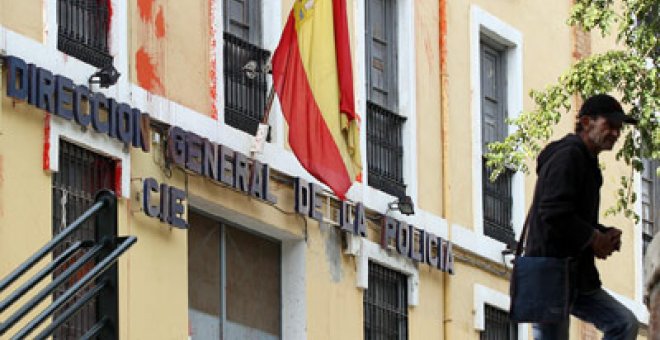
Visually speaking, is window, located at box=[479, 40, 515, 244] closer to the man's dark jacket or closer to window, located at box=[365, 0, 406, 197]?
window, located at box=[365, 0, 406, 197]

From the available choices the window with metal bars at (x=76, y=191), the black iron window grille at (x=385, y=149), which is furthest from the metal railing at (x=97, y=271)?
the black iron window grille at (x=385, y=149)

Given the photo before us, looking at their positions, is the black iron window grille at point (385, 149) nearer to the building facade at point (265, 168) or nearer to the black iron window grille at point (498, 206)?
the building facade at point (265, 168)

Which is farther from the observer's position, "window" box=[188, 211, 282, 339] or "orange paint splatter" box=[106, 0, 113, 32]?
"window" box=[188, 211, 282, 339]

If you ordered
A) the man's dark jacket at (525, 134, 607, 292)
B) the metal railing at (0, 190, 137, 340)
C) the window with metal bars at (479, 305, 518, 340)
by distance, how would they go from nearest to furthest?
the metal railing at (0, 190, 137, 340), the man's dark jacket at (525, 134, 607, 292), the window with metal bars at (479, 305, 518, 340)

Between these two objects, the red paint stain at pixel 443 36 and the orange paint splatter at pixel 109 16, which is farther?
the red paint stain at pixel 443 36

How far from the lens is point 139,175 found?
1973 cm

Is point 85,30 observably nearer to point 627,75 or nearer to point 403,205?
point 627,75

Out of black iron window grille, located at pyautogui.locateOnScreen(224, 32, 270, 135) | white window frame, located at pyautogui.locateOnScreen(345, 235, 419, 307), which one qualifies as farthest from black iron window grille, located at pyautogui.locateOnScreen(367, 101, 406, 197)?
black iron window grille, located at pyautogui.locateOnScreen(224, 32, 270, 135)

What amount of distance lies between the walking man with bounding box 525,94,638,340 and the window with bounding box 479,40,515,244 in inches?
551

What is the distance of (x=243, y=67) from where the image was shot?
71.1 feet

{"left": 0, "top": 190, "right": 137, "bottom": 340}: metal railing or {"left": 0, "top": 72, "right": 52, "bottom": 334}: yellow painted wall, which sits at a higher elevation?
{"left": 0, "top": 72, "right": 52, "bottom": 334}: yellow painted wall

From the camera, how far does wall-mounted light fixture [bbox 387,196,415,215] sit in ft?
79.3

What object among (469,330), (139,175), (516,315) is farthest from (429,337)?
(516,315)

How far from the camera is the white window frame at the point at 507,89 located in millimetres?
26391
